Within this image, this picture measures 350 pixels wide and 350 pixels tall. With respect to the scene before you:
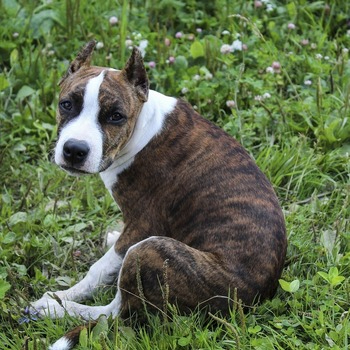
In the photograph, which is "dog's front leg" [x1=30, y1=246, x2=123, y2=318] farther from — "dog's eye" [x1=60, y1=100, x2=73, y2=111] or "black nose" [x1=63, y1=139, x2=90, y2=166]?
"dog's eye" [x1=60, y1=100, x2=73, y2=111]

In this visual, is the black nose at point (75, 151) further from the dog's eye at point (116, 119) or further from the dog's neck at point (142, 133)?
the dog's neck at point (142, 133)

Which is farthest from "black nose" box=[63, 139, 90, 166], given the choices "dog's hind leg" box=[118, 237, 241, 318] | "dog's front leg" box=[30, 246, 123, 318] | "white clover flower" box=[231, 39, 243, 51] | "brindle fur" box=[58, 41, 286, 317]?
"white clover flower" box=[231, 39, 243, 51]

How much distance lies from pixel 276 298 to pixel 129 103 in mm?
1332

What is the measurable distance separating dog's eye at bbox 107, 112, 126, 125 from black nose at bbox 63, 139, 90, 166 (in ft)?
0.79

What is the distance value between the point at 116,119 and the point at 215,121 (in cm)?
197

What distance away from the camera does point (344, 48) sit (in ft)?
22.6

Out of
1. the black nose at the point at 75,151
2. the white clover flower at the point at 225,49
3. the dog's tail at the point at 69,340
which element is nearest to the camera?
the dog's tail at the point at 69,340

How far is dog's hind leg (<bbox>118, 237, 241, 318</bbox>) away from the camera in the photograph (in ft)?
13.6

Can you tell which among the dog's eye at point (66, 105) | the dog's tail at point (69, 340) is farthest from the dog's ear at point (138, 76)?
the dog's tail at point (69, 340)

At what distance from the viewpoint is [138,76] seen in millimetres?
4656

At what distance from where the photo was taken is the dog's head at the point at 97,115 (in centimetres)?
431

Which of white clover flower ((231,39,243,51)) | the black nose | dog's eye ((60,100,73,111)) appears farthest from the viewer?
white clover flower ((231,39,243,51))

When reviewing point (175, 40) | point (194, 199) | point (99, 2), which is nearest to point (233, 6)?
point (175, 40)

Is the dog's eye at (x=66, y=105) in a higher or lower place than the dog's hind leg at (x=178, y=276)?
higher
